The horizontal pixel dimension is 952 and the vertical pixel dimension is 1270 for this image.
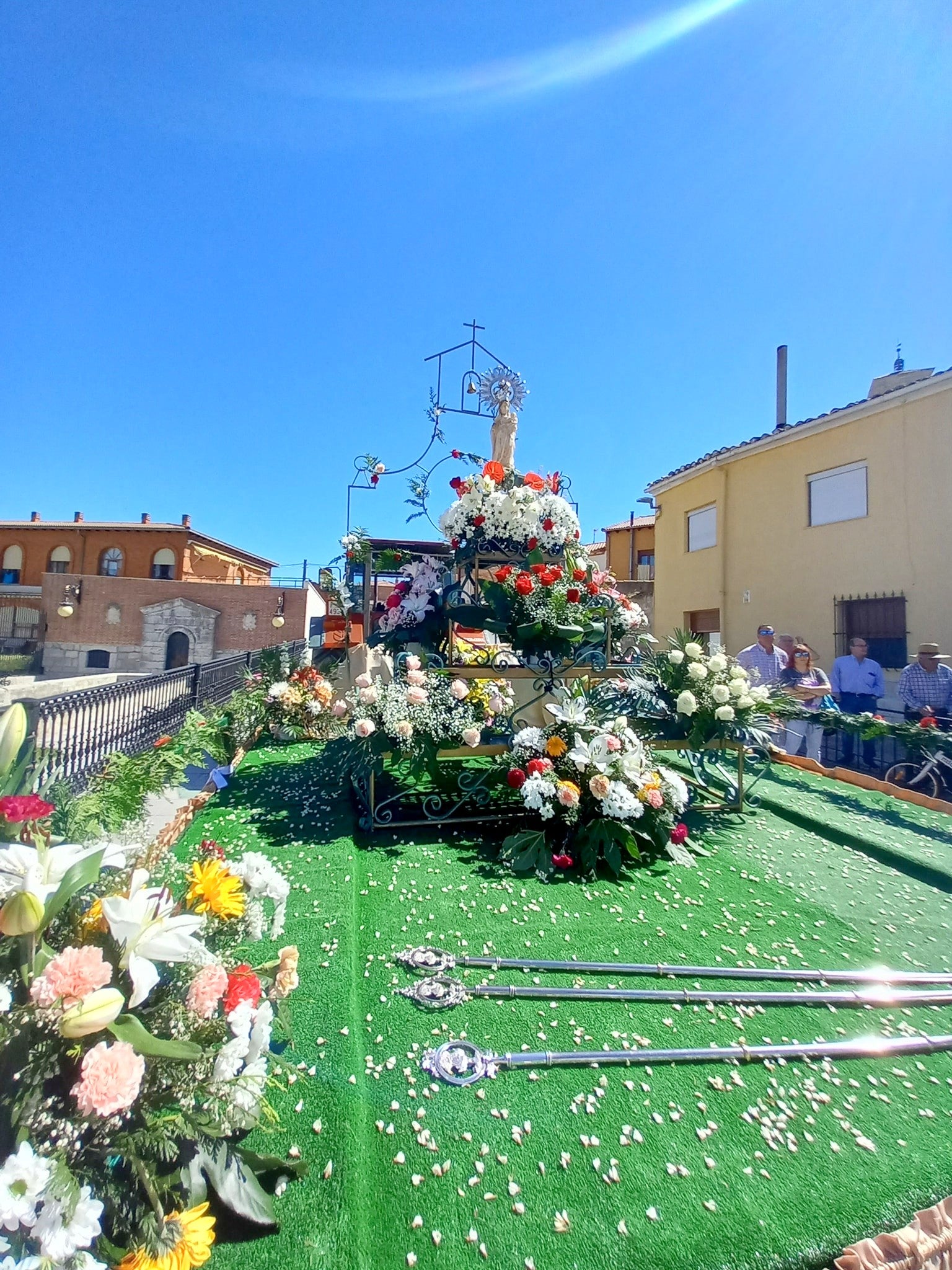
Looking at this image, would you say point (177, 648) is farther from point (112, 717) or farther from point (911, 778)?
point (911, 778)

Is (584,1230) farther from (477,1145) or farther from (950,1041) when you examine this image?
(950,1041)

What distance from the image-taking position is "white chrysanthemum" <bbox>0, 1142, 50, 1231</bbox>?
92cm

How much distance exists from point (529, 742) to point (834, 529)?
33.7 ft

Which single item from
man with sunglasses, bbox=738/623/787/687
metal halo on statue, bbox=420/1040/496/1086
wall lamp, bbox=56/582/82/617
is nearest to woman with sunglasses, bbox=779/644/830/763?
man with sunglasses, bbox=738/623/787/687

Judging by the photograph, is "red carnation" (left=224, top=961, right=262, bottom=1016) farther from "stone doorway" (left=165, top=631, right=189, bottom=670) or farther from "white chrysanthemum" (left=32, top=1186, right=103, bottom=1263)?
"stone doorway" (left=165, top=631, right=189, bottom=670)

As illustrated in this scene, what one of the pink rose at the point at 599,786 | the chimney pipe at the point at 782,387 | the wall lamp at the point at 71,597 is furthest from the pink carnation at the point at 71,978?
the wall lamp at the point at 71,597

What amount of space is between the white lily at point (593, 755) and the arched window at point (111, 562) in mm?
42052

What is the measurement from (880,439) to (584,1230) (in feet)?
40.6

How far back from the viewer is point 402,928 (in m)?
2.82

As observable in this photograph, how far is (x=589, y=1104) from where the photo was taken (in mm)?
1873

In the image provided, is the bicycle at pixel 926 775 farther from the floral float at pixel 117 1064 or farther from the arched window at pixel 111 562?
the arched window at pixel 111 562

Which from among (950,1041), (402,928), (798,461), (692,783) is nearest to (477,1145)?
(402,928)

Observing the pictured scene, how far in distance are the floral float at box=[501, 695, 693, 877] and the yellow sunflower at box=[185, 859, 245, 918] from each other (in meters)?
2.19

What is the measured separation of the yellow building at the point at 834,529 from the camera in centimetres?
962
